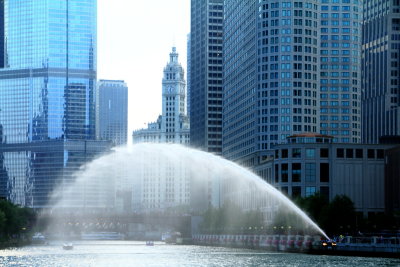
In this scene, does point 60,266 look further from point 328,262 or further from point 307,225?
point 307,225

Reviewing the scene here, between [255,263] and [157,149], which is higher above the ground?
[157,149]

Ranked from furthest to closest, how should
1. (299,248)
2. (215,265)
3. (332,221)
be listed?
(332,221) → (299,248) → (215,265)

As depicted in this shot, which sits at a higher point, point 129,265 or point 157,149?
point 157,149

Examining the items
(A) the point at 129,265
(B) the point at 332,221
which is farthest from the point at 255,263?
(B) the point at 332,221

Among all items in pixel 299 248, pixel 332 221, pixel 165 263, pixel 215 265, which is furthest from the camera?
pixel 332 221

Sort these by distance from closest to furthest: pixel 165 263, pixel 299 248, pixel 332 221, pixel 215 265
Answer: pixel 215 265 < pixel 165 263 < pixel 299 248 < pixel 332 221

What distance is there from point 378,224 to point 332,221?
9.85 metres

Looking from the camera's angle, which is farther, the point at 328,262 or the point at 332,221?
the point at 332,221

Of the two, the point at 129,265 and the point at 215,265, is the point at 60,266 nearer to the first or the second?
the point at 129,265

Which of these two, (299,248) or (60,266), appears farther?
(299,248)

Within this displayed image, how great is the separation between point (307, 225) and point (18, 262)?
226 feet

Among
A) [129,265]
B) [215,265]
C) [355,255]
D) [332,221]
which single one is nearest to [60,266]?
[129,265]

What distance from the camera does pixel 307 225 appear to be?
643 feet

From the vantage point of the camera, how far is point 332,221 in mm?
184375
